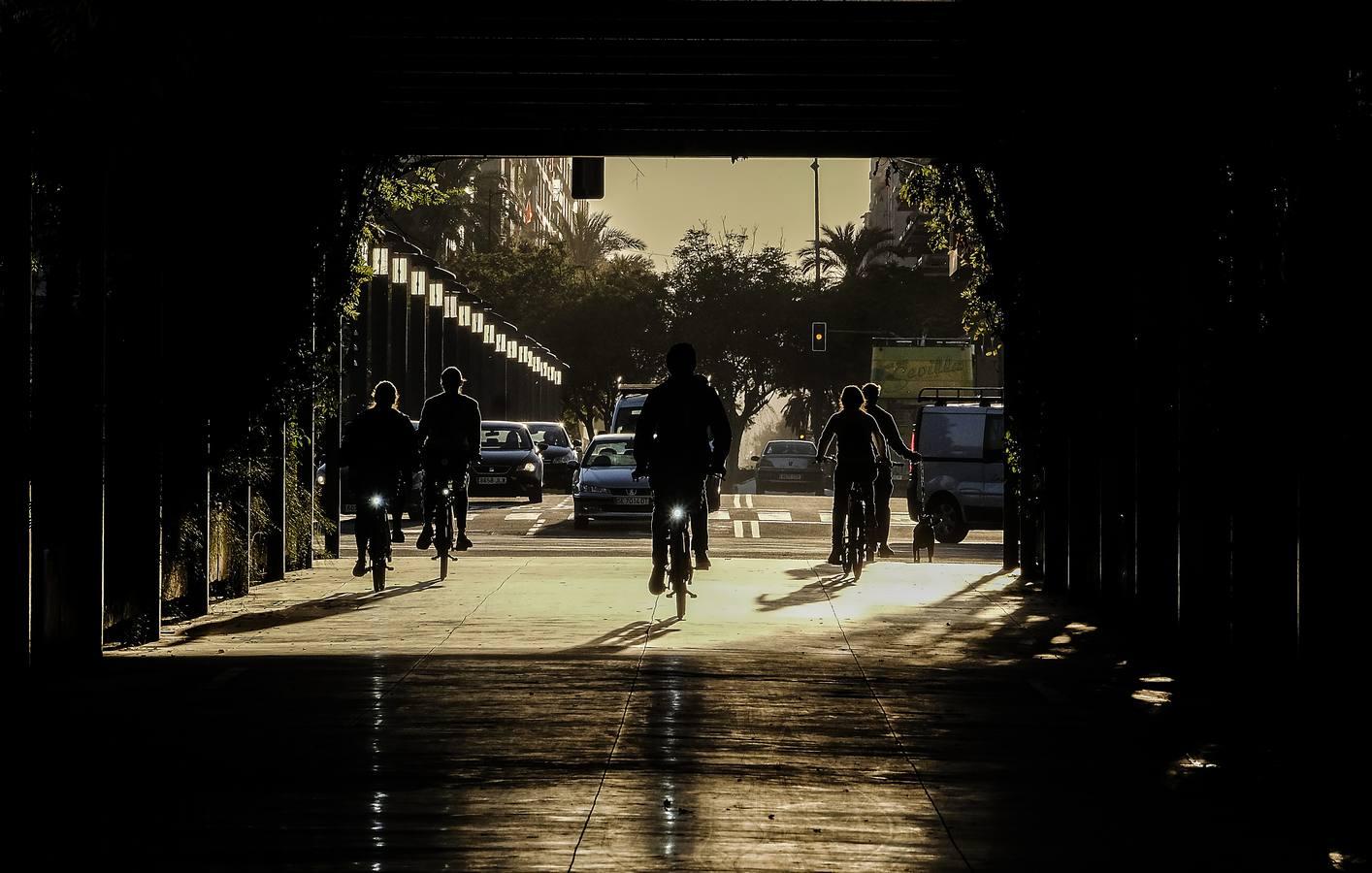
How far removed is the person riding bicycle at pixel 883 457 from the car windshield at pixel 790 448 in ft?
130

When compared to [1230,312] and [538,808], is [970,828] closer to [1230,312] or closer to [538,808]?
[538,808]

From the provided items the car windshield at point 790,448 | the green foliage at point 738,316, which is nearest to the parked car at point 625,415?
the car windshield at point 790,448

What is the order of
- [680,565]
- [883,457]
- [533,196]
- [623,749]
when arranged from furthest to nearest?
[533,196]
[883,457]
[680,565]
[623,749]

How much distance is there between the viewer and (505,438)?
3559cm

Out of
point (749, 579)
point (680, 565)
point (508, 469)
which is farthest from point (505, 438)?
point (680, 565)

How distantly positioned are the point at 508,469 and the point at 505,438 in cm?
103

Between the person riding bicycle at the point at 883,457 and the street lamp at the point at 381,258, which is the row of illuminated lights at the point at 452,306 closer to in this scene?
the street lamp at the point at 381,258

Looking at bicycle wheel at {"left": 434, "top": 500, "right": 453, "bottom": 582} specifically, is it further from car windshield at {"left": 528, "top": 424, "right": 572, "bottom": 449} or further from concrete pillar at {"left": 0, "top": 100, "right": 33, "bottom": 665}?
car windshield at {"left": 528, "top": 424, "right": 572, "bottom": 449}

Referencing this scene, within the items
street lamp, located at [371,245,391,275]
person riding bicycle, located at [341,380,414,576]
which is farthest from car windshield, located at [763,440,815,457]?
person riding bicycle, located at [341,380,414,576]

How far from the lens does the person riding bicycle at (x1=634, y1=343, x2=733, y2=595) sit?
43.4ft

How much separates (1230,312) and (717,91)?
6.56 m

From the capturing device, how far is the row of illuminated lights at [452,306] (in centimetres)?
3397

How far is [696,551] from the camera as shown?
13703 mm

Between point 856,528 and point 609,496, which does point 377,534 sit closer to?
point 856,528
